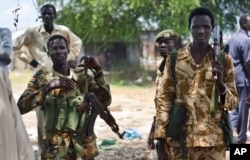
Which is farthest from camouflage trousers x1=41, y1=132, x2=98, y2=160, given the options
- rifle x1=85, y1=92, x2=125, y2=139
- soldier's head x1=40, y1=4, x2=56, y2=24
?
soldier's head x1=40, y1=4, x2=56, y2=24

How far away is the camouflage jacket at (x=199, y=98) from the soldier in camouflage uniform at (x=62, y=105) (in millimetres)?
739

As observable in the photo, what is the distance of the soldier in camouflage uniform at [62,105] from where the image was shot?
4543 millimetres

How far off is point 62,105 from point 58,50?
47cm

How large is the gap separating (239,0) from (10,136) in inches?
842

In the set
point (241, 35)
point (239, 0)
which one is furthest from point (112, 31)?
point (241, 35)

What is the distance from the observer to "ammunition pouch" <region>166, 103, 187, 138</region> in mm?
4109

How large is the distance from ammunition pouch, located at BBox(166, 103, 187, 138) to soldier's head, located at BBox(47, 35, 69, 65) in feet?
3.49

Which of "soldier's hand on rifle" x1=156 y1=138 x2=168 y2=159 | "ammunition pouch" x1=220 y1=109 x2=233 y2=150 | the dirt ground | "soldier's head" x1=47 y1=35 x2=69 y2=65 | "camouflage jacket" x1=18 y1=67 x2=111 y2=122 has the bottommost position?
the dirt ground

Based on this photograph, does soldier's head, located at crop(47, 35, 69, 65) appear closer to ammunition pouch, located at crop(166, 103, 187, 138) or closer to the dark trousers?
ammunition pouch, located at crop(166, 103, 187, 138)

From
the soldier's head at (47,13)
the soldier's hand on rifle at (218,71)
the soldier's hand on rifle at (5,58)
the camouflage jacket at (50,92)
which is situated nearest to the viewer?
the soldier's hand on rifle at (218,71)

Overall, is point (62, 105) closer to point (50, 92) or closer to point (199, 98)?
point (50, 92)

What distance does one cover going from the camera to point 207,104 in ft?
13.3

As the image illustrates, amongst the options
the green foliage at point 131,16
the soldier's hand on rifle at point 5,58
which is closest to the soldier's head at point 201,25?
the soldier's hand on rifle at point 5,58

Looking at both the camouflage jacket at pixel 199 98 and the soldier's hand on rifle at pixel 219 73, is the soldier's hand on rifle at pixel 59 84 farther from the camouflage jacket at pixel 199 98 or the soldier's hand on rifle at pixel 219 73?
the soldier's hand on rifle at pixel 219 73
